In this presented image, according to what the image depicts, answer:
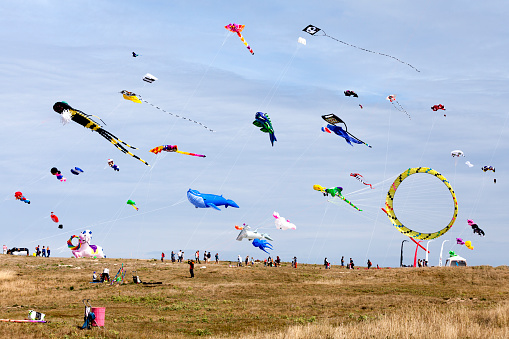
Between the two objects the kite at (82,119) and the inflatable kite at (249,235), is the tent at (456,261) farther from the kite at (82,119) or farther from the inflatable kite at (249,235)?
the kite at (82,119)

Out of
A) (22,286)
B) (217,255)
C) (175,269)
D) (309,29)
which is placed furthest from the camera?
(217,255)

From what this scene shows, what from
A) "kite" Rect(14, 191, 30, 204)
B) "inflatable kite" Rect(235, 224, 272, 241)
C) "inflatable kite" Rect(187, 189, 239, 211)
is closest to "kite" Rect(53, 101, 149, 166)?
"inflatable kite" Rect(187, 189, 239, 211)

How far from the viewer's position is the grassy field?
28.1 meters

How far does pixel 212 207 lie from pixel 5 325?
74.5 feet

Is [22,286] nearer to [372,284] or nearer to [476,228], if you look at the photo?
[372,284]

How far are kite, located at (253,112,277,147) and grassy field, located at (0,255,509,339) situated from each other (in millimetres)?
14119

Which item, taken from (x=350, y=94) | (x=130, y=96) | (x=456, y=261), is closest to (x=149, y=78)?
(x=130, y=96)

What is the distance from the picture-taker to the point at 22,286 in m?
52.4

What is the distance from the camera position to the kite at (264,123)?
5050 cm

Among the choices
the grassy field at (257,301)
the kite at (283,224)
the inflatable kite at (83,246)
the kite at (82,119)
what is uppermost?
the kite at (82,119)

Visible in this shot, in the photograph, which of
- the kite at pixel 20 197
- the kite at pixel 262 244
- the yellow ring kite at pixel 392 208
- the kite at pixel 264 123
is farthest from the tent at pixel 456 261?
the kite at pixel 20 197

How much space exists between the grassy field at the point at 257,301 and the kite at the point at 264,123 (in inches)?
556

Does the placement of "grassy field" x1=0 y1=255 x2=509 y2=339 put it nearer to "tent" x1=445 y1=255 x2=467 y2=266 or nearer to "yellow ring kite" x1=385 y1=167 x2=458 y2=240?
"yellow ring kite" x1=385 y1=167 x2=458 y2=240

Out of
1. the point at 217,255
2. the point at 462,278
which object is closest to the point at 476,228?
the point at 462,278
